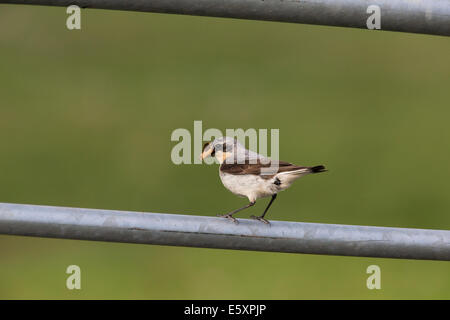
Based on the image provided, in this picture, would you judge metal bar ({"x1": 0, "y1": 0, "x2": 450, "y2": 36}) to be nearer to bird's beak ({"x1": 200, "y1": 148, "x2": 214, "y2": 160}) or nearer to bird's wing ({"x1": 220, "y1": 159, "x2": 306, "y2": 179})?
bird's wing ({"x1": 220, "y1": 159, "x2": 306, "y2": 179})

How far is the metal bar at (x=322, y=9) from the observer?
2.35 metres

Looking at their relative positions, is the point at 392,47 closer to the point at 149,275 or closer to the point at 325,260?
the point at 325,260

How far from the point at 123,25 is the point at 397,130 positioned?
15.6ft

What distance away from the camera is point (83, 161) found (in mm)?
12406

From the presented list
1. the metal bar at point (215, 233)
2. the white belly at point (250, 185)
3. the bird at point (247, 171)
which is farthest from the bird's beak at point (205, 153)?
the metal bar at point (215, 233)

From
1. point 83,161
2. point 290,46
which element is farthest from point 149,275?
point 290,46

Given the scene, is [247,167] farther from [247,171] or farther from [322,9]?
[322,9]

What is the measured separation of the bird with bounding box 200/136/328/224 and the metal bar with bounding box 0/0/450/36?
5.10 feet

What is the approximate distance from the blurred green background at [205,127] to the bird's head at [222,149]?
4549 millimetres

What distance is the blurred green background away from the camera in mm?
9773

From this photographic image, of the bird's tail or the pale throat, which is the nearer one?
the bird's tail

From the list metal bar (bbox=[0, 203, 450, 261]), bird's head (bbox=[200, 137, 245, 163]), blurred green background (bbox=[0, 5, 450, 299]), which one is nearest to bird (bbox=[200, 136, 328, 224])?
bird's head (bbox=[200, 137, 245, 163])

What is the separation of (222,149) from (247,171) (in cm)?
30

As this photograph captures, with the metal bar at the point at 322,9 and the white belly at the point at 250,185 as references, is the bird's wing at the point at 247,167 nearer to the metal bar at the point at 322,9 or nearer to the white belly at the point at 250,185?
the white belly at the point at 250,185
